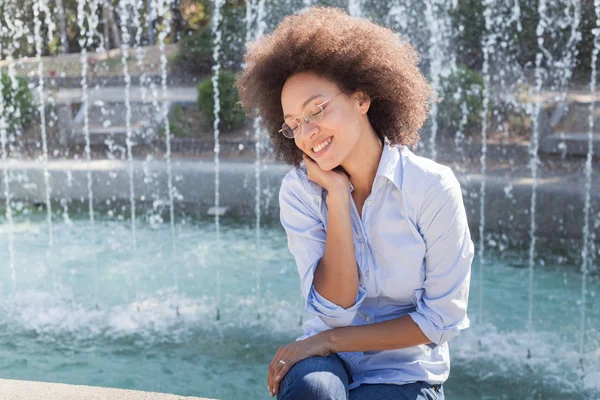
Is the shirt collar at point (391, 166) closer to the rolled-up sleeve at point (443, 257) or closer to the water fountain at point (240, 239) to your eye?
the rolled-up sleeve at point (443, 257)

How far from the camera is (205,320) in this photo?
13.6 feet

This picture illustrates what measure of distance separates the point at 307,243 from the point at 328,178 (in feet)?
0.53

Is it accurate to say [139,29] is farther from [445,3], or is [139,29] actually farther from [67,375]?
[67,375]

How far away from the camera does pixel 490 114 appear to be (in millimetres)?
9867

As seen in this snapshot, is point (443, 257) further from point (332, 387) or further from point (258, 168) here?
point (258, 168)

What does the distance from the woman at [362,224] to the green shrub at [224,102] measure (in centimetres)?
813

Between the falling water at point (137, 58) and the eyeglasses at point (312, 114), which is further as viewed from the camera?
the falling water at point (137, 58)

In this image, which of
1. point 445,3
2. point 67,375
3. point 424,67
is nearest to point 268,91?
point 67,375

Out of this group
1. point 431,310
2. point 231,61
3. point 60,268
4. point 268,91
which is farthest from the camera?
point 231,61

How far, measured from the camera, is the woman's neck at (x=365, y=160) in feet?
6.19

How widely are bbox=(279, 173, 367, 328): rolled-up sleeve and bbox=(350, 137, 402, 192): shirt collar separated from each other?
0.60ft

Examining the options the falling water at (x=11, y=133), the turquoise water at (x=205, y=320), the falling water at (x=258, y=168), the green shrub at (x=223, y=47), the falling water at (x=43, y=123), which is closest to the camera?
the turquoise water at (x=205, y=320)

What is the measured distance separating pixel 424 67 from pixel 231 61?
3097mm

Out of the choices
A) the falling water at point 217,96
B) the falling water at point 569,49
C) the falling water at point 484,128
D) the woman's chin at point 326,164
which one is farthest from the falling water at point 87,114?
the falling water at point 569,49
